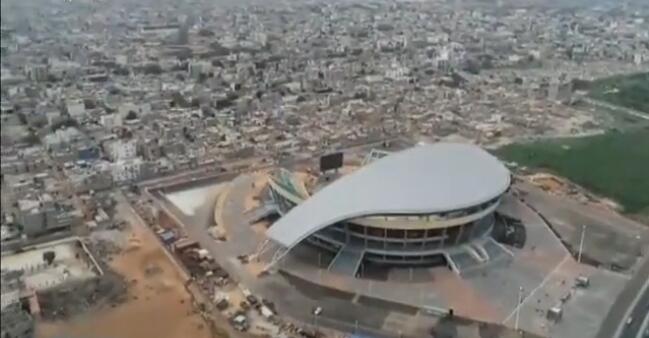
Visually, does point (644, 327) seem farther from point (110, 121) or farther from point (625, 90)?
point (625, 90)

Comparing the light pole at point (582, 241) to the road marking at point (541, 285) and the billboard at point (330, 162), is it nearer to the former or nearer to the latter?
the road marking at point (541, 285)

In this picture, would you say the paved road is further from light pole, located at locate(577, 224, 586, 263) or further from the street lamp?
the street lamp

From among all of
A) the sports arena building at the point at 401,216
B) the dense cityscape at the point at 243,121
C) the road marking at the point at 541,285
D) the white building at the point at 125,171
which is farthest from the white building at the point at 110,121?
the road marking at the point at 541,285

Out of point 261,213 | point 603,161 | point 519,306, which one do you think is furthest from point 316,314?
point 603,161

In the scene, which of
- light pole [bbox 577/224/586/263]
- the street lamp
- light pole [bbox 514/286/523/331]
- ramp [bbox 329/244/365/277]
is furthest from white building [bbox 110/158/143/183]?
light pole [bbox 577/224/586/263]

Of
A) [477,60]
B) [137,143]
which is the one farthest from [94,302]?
[477,60]

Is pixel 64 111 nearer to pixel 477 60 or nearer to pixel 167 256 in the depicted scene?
pixel 167 256
